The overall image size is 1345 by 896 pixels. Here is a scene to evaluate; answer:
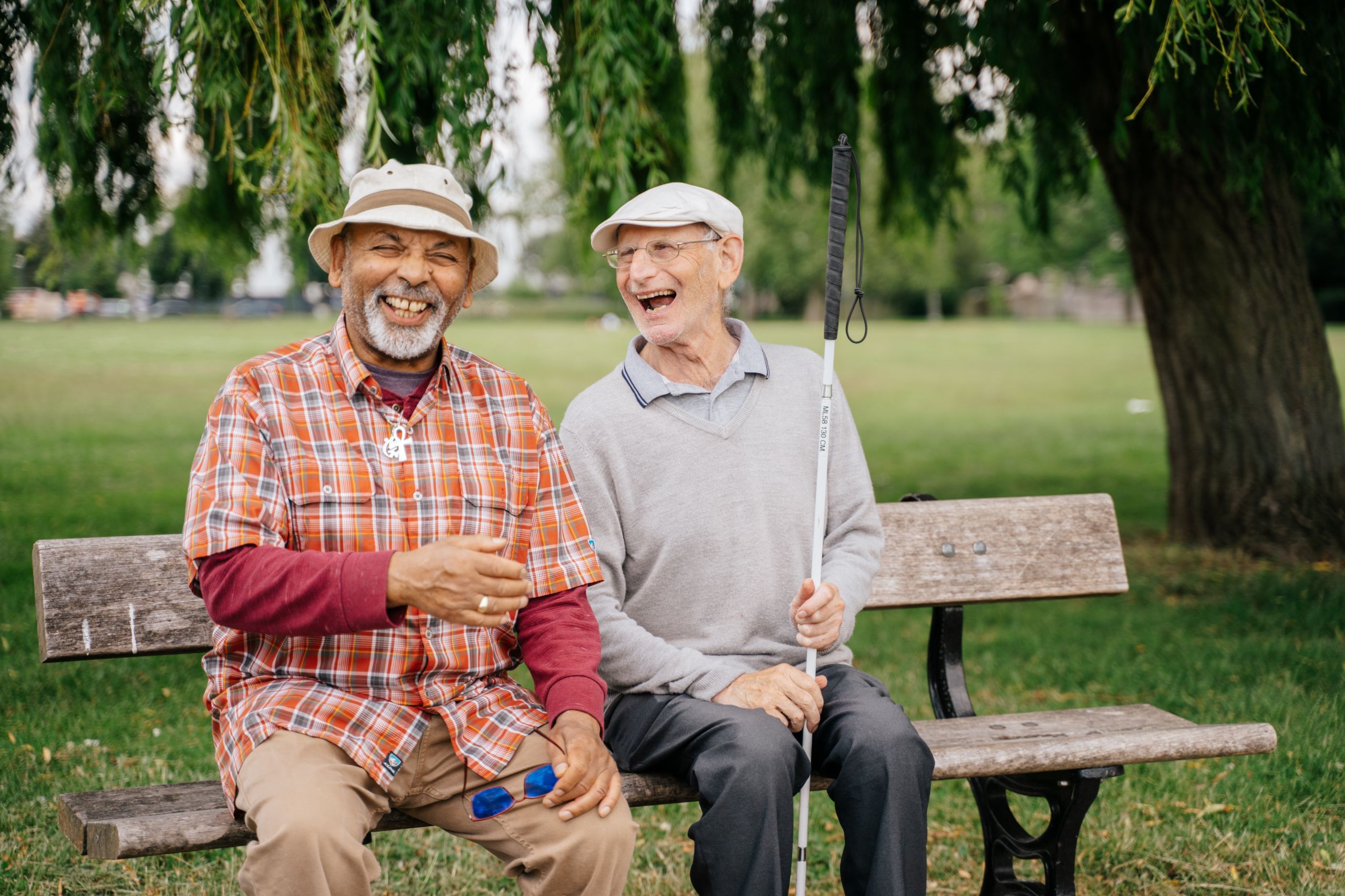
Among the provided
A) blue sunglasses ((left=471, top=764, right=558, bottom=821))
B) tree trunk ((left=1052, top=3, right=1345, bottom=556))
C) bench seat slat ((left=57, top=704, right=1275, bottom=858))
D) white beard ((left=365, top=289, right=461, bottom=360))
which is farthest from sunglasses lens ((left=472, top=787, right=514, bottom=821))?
tree trunk ((left=1052, top=3, right=1345, bottom=556))

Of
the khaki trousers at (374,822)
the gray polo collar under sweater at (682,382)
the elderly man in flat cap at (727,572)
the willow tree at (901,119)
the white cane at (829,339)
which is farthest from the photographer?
the willow tree at (901,119)

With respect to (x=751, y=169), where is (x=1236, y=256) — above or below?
below

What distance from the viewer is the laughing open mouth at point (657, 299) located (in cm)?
319

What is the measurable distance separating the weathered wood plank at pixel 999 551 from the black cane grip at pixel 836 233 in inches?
36.2

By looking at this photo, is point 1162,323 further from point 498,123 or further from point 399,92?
point 399,92

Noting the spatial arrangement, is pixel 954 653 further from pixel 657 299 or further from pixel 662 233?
pixel 662 233

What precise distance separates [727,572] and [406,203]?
1.11 m

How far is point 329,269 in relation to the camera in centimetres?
300

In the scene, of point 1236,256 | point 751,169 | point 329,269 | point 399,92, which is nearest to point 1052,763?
point 329,269

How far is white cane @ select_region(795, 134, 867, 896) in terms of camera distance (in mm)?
2977

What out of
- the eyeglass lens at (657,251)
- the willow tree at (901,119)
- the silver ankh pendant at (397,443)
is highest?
the willow tree at (901,119)

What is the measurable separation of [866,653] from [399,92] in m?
3.40

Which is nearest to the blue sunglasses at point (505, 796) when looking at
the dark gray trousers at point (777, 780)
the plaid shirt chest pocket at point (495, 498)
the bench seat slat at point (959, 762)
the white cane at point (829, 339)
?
the bench seat slat at point (959, 762)

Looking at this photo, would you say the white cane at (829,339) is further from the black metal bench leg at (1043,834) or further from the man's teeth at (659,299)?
the black metal bench leg at (1043,834)
